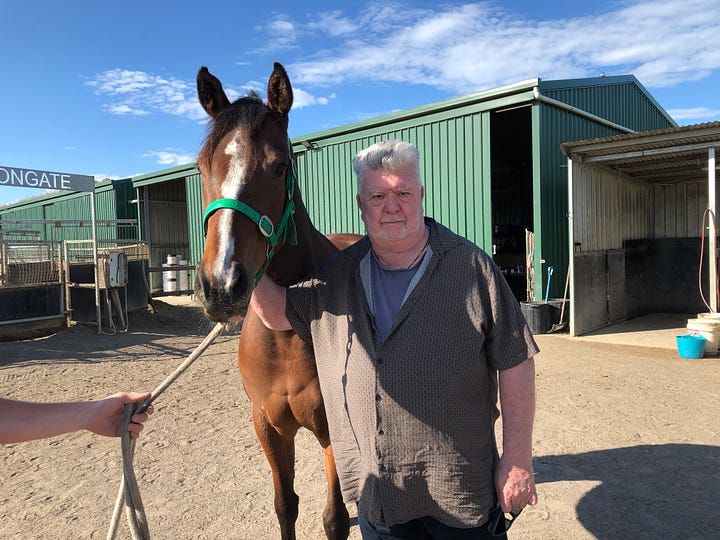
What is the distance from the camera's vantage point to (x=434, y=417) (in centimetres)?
144

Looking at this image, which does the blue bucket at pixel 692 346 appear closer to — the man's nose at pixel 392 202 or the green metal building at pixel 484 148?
the green metal building at pixel 484 148

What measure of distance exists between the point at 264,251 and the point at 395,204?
46 cm

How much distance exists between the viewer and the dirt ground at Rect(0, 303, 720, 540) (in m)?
Answer: 2.80

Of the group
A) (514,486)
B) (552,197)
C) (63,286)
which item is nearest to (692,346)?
(552,197)

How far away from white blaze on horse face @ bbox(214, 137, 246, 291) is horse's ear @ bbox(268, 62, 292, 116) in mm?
258

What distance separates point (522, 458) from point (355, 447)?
0.52 metres

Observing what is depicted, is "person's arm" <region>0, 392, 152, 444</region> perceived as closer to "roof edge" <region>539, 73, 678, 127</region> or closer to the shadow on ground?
the shadow on ground

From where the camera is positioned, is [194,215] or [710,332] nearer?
[710,332]

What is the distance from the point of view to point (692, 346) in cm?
652

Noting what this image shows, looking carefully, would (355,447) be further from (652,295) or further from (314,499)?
(652,295)

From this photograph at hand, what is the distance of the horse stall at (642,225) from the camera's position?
7.80 meters

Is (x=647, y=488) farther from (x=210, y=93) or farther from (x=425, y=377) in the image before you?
(x=210, y=93)

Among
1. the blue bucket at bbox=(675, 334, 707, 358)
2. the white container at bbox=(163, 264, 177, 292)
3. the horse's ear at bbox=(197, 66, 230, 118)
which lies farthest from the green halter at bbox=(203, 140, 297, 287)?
the white container at bbox=(163, 264, 177, 292)

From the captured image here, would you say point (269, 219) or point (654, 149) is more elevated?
point (654, 149)
